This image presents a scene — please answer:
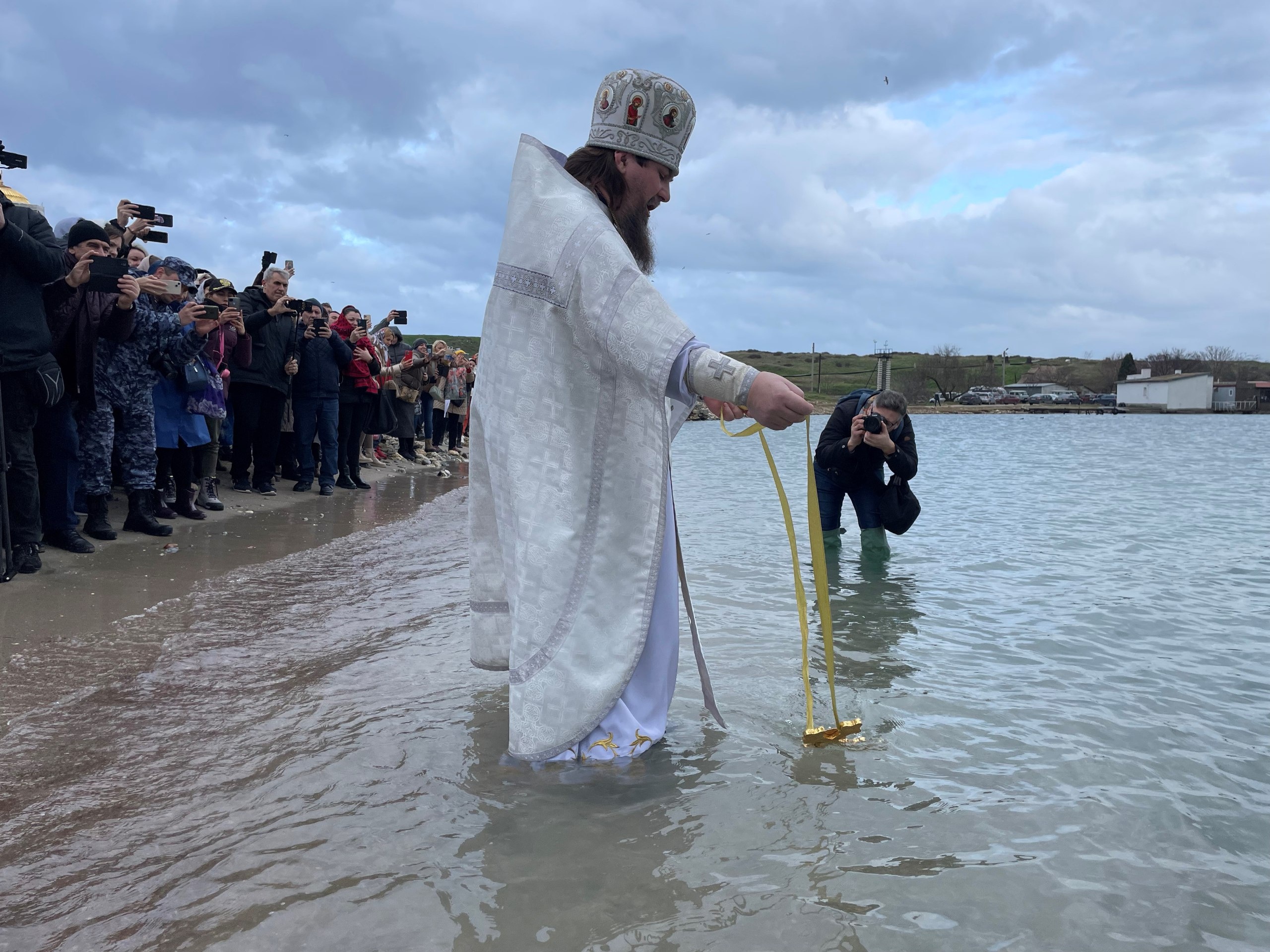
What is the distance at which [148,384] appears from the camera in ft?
23.2

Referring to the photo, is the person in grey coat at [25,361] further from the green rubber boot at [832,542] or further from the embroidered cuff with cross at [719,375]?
the green rubber boot at [832,542]

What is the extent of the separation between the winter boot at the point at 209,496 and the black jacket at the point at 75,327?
2396 mm

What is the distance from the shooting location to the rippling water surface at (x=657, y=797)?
233cm

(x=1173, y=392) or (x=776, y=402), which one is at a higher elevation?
(x=1173, y=392)

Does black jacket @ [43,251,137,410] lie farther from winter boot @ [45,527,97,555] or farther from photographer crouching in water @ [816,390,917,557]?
photographer crouching in water @ [816,390,917,557]

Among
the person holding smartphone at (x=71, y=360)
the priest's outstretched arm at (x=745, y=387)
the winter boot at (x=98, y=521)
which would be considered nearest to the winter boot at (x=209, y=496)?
the winter boot at (x=98, y=521)

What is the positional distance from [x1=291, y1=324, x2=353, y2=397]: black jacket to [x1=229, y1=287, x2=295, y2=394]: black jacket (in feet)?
1.44

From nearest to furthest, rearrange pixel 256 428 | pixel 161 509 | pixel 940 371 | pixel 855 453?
pixel 855 453 → pixel 161 509 → pixel 256 428 → pixel 940 371

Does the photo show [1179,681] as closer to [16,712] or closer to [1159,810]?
[1159,810]

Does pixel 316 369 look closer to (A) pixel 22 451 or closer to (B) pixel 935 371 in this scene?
(A) pixel 22 451

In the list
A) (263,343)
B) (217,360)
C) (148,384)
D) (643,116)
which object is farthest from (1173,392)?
(643,116)

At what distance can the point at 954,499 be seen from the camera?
15.1m

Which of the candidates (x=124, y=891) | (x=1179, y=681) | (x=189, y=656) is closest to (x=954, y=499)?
(x=1179, y=681)

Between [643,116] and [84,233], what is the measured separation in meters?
4.72
